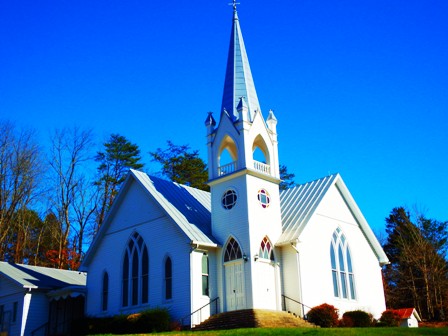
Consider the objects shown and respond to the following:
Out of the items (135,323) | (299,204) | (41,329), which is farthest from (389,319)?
(41,329)

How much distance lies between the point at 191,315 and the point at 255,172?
7.44m

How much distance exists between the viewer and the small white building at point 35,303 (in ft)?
101

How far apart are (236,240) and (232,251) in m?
0.62

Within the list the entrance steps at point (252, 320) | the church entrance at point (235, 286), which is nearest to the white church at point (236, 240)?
the church entrance at point (235, 286)

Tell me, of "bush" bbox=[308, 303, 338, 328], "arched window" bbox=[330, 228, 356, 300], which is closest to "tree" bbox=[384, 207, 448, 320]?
"arched window" bbox=[330, 228, 356, 300]

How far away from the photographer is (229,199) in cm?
2728

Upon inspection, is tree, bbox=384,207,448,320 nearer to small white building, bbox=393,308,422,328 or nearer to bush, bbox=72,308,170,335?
small white building, bbox=393,308,422,328

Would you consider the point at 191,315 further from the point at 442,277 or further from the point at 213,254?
the point at 442,277

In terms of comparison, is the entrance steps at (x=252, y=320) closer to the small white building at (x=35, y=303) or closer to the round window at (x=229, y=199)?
the round window at (x=229, y=199)

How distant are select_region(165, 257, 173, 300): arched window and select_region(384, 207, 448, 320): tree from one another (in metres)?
23.4

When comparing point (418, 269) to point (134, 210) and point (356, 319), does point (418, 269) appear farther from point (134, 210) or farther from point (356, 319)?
point (134, 210)

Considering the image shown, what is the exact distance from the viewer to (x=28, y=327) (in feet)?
101

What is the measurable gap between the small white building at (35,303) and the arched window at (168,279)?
646cm

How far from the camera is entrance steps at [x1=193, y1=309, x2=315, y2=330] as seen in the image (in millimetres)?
22797
